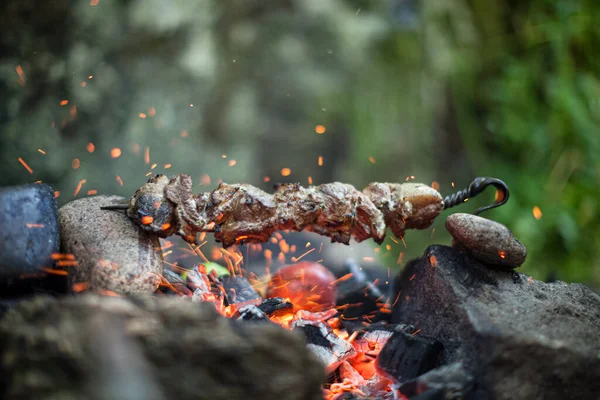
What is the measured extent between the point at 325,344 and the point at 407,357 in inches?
17.2

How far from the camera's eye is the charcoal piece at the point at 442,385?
6.09 ft

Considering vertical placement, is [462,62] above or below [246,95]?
above

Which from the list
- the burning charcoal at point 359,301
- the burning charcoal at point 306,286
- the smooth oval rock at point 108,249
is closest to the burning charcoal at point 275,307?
the burning charcoal at point 306,286

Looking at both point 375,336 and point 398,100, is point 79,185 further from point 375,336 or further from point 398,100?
point 398,100

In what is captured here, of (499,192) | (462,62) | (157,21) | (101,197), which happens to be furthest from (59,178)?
(462,62)

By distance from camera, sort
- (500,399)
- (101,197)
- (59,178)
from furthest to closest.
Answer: (59,178)
(101,197)
(500,399)

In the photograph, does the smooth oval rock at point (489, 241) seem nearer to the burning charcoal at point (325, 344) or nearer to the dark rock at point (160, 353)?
the burning charcoal at point (325, 344)

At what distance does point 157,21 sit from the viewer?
14.3 ft

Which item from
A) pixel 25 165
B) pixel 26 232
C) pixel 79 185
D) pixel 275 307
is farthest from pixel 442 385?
pixel 25 165

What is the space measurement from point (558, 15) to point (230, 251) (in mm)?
4703

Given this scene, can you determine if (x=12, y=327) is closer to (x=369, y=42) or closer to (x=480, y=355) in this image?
(x=480, y=355)

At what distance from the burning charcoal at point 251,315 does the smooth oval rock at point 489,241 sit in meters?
1.20

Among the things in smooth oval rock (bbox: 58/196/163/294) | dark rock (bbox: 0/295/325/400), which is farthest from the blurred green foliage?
dark rock (bbox: 0/295/325/400)

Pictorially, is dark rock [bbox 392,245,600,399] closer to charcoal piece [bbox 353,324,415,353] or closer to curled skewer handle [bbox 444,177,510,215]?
charcoal piece [bbox 353,324,415,353]
